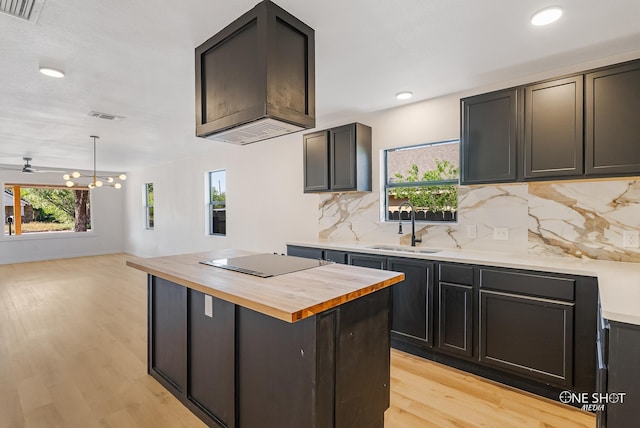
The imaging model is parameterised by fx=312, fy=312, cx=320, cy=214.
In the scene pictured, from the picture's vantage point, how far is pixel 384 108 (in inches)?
145

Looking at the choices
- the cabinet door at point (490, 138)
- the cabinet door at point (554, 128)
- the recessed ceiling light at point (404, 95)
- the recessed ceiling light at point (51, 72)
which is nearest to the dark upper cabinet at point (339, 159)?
the recessed ceiling light at point (404, 95)

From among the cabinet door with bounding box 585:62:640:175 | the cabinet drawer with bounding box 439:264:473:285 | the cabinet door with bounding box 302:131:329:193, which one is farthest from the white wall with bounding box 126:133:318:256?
the cabinet door with bounding box 585:62:640:175

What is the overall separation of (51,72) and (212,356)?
8.64 feet

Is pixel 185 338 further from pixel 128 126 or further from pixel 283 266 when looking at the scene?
pixel 128 126

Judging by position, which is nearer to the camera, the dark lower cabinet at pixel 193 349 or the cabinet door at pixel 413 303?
the dark lower cabinet at pixel 193 349

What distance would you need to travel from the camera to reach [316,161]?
3.94 meters

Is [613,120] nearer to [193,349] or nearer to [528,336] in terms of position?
[528,336]

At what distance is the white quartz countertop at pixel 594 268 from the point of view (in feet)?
4.51

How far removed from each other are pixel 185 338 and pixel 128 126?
3.52 meters

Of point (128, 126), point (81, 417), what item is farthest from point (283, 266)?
point (128, 126)

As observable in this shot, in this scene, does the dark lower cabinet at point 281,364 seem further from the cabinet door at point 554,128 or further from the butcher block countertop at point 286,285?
the cabinet door at point 554,128

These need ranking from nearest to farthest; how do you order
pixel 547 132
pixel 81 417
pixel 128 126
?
pixel 81 417
pixel 547 132
pixel 128 126

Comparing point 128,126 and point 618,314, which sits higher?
point 128,126

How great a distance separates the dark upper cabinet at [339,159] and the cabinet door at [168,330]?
2.13 m
